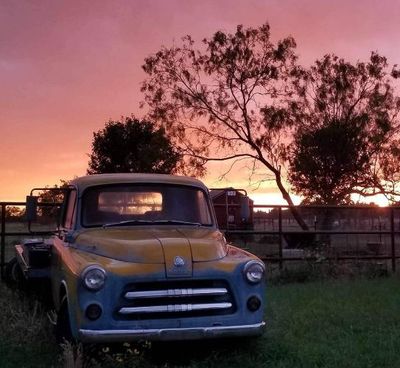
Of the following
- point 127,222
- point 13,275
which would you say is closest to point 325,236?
point 13,275

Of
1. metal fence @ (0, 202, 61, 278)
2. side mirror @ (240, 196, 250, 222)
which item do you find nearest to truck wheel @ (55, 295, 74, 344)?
side mirror @ (240, 196, 250, 222)

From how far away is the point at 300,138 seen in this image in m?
33.2

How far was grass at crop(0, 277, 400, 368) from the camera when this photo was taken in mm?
6836

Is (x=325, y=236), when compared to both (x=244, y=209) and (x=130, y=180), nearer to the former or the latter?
(x=244, y=209)

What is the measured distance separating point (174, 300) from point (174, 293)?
8cm

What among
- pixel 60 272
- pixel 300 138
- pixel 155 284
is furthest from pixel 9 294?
pixel 300 138

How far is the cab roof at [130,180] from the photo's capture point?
8039 millimetres

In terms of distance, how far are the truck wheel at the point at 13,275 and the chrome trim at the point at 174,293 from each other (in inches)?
157

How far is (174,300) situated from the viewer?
262 inches

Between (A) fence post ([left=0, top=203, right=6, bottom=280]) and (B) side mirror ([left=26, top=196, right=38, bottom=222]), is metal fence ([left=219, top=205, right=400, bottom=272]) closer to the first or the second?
(A) fence post ([left=0, top=203, right=6, bottom=280])

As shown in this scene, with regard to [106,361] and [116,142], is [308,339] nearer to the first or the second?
[106,361]

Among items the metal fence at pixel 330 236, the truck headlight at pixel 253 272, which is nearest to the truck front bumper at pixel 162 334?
the truck headlight at pixel 253 272

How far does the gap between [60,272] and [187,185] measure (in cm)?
186

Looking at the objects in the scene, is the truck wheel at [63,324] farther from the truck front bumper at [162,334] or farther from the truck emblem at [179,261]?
the truck emblem at [179,261]
